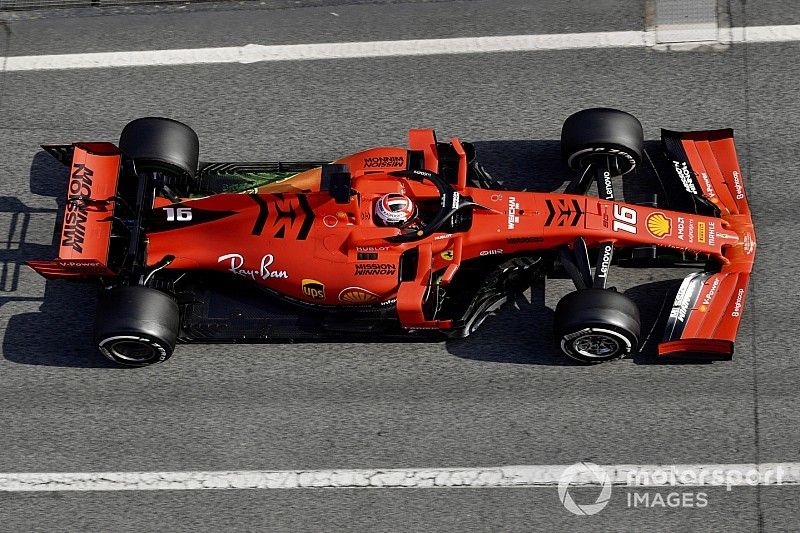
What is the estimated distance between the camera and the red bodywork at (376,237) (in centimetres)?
961

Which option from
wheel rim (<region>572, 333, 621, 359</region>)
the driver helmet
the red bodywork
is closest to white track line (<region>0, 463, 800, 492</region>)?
wheel rim (<region>572, 333, 621, 359</region>)

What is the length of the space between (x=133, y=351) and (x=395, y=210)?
2.85 metres

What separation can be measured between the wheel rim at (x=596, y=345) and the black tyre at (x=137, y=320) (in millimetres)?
3753

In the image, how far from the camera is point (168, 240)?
1002cm

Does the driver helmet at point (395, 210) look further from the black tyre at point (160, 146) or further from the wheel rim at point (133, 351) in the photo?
the wheel rim at point (133, 351)

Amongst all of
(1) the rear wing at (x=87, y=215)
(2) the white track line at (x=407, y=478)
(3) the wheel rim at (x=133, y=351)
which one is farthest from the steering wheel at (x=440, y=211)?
(1) the rear wing at (x=87, y=215)

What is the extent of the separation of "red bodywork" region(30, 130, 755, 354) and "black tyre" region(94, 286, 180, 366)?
41 cm

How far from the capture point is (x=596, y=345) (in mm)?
9703

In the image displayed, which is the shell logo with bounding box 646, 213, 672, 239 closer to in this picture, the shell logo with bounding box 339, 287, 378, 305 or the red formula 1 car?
the red formula 1 car

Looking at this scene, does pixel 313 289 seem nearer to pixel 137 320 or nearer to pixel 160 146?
pixel 137 320

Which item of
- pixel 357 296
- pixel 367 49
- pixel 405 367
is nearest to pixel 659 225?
pixel 405 367

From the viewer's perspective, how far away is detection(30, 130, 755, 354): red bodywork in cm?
961

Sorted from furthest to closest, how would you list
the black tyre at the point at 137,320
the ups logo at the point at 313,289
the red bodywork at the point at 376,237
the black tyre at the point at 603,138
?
the black tyre at the point at 603,138
the ups logo at the point at 313,289
the red bodywork at the point at 376,237
the black tyre at the point at 137,320

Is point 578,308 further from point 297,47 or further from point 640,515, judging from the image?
point 297,47
